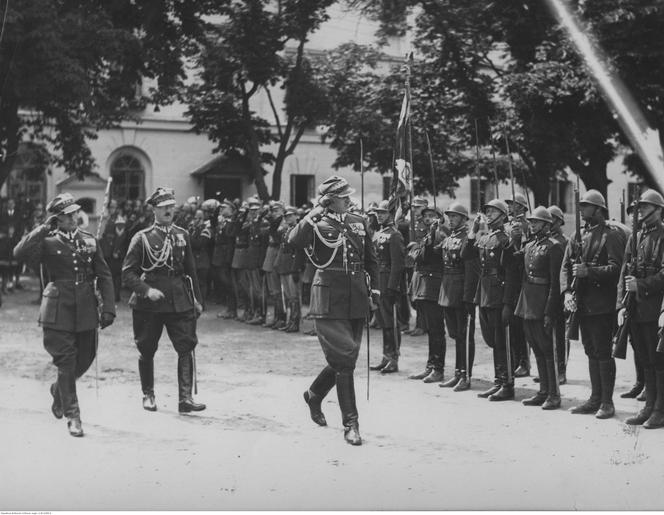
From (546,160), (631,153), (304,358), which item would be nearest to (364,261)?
(304,358)

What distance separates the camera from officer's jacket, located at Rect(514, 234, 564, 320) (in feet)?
29.2

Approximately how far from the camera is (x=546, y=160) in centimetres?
2030

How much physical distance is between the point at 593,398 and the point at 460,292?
204 centimetres

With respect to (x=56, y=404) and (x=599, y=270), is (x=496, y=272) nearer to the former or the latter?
(x=599, y=270)

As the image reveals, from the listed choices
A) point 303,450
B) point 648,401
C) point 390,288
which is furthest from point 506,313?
point 303,450

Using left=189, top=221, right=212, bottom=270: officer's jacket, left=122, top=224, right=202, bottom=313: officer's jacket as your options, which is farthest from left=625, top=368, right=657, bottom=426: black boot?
left=189, top=221, right=212, bottom=270: officer's jacket

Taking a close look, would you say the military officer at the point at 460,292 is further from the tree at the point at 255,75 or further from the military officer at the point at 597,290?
the tree at the point at 255,75

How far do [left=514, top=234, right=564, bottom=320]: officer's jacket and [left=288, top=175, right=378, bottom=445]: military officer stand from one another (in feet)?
5.86

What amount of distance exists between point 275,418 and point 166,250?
5.85 feet

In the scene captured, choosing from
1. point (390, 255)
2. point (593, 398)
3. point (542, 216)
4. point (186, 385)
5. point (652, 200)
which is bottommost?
point (593, 398)

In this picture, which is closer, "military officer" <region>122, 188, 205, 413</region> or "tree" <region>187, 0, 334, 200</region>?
"military officer" <region>122, 188, 205, 413</region>

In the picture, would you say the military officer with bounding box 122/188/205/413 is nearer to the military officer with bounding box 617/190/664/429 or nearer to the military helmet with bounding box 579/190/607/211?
the military helmet with bounding box 579/190/607/211

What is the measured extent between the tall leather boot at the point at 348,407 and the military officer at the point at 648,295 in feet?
7.76

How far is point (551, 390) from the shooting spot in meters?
8.78
